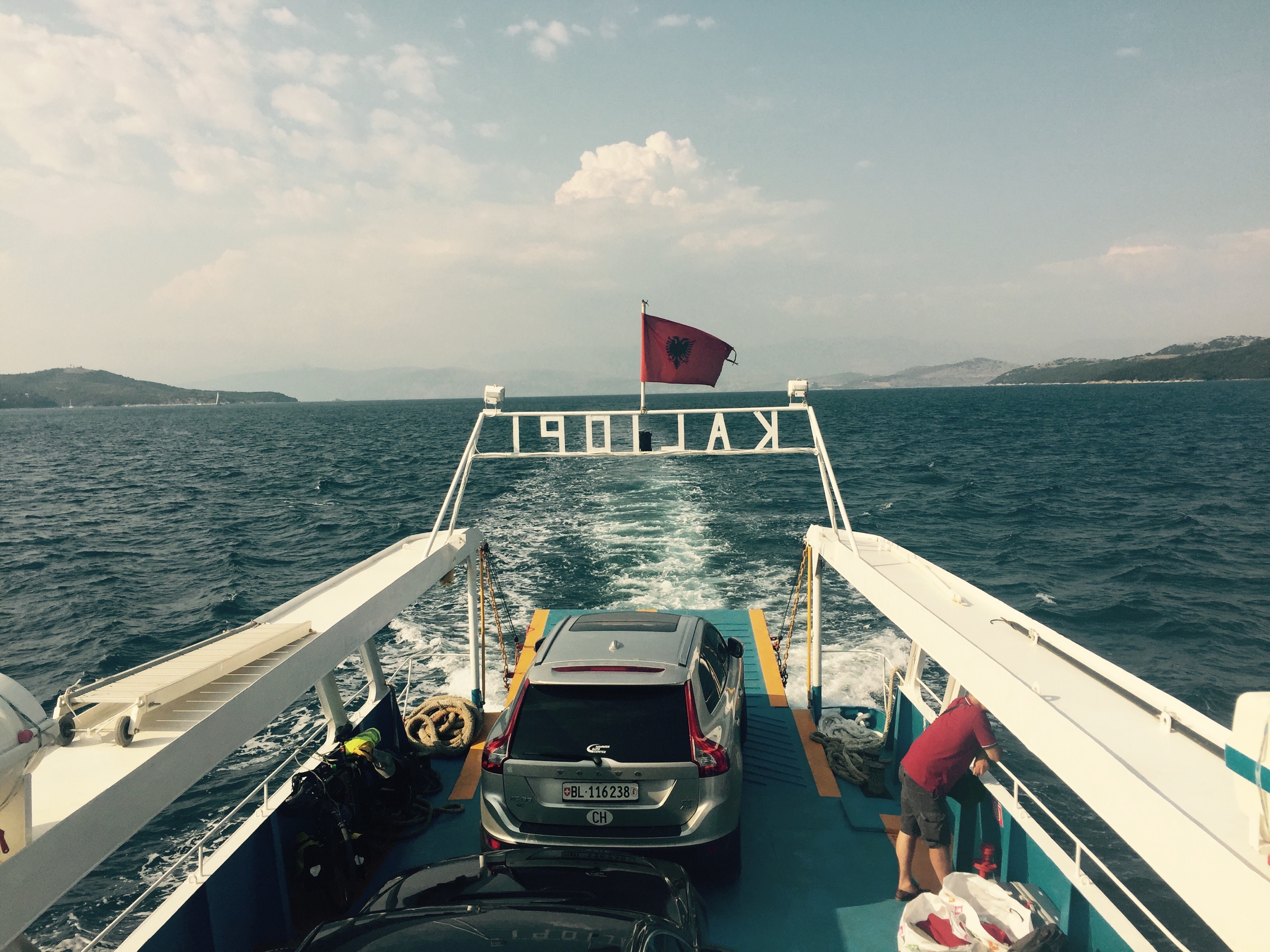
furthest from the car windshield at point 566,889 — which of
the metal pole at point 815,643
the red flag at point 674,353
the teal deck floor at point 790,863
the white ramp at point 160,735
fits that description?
the red flag at point 674,353

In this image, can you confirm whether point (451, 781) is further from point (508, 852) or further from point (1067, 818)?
point (1067, 818)

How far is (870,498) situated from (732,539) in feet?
47.2

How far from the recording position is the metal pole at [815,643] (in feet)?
25.8

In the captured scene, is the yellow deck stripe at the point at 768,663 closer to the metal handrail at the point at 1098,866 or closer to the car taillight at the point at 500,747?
the metal handrail at the point at 1098,866

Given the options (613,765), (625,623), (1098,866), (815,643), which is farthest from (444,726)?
(1098,866)

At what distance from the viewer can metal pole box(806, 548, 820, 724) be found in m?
7.86

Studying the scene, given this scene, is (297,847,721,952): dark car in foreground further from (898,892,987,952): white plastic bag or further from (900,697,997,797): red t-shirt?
(900,697,997,797): red t-shirt

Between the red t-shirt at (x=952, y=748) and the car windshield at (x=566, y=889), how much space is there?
6.74 feet

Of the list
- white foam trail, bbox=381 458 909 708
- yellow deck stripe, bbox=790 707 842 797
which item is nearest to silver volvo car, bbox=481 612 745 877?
yellow deck stripe, bbox=790 707 842 797

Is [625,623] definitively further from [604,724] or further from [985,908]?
[985,908]

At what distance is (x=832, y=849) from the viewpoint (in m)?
5.51

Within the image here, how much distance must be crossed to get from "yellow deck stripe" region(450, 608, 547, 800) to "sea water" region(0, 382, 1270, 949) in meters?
1.01

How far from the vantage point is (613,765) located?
4.18 m

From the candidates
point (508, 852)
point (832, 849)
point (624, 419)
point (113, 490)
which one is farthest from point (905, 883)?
point (624, 419)
